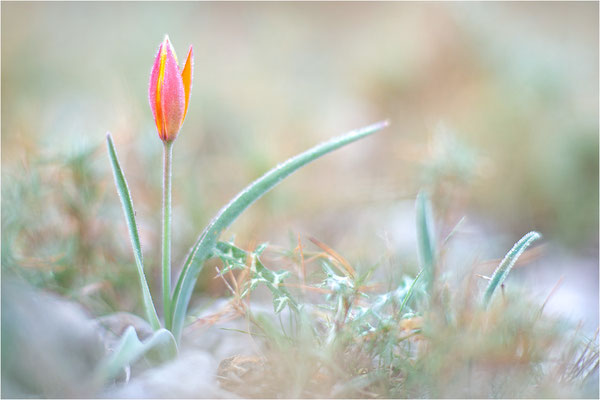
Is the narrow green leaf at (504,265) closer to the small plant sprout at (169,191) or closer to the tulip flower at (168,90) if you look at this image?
the small plant sprout at (169,191)

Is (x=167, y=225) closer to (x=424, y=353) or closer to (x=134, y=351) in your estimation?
(x=134, y=351)

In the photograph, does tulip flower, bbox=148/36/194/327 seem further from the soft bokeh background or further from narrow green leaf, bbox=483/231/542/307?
narrow green leaf, bbox=483/231/542/307

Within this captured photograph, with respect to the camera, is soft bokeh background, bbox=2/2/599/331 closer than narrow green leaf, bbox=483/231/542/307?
No

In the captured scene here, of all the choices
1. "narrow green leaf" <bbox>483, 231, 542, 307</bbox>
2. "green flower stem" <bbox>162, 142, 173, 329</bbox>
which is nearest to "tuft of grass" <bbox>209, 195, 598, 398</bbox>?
"narrow green leaf" <bbox>483, 231, 542, 307</bbox>

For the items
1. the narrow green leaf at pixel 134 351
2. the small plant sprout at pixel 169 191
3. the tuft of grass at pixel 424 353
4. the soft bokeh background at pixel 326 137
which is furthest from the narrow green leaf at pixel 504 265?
the narrow green leaf at pixel 134 351

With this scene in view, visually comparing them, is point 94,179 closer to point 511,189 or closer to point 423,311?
point 423,311

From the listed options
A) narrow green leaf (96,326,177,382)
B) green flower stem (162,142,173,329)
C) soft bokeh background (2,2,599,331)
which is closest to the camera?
narrow green leaf (96,326,177,382)
